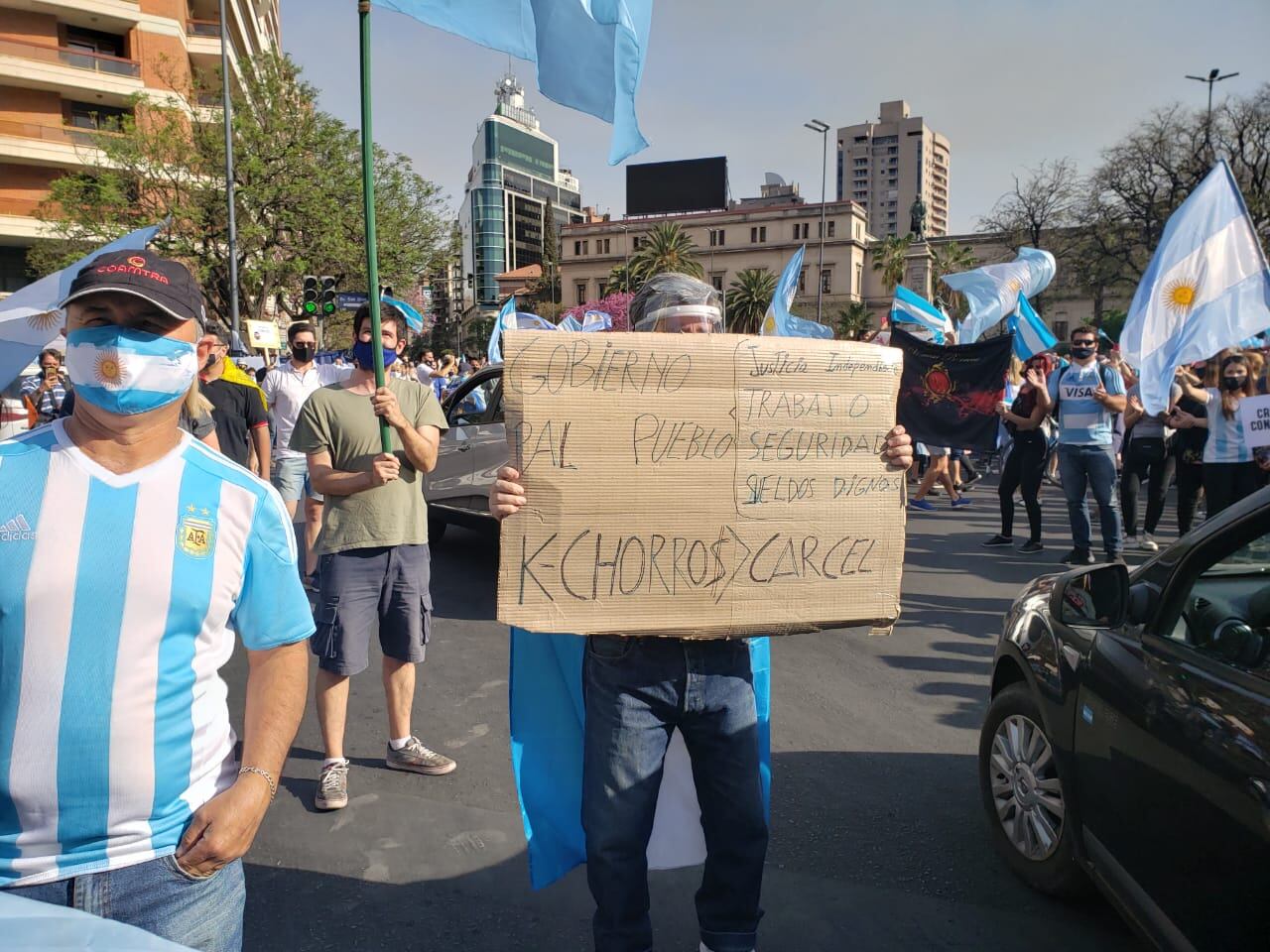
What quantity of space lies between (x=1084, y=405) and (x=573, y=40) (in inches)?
245

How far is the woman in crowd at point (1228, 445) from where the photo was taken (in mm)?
6551

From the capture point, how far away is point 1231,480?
6645mm

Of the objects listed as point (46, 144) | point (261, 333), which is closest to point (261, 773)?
point (261, 333)

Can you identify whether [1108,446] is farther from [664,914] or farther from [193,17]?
[193,17]

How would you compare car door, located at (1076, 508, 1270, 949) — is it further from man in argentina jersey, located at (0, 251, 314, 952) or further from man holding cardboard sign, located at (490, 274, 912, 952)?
man in argentina jersey, located at (0, 251, 314, 952)

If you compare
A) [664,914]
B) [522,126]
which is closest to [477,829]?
[664,914]

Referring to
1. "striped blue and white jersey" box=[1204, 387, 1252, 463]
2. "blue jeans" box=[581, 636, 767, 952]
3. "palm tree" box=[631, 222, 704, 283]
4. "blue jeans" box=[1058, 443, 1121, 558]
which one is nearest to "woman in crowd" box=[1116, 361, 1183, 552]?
"blue jeans" box=[1058, 443, 1121, 558]

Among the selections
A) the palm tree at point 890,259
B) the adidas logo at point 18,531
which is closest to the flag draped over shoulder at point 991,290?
the adidas logo at point 18,531

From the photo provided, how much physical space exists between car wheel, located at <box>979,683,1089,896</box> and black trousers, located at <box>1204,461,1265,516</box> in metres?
4.76

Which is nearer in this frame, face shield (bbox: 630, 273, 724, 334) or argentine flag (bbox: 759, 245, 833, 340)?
face shield (bbox: 630, 273, 724, 334)

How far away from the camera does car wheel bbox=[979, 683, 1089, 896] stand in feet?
8.92

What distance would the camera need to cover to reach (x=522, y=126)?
166 meters

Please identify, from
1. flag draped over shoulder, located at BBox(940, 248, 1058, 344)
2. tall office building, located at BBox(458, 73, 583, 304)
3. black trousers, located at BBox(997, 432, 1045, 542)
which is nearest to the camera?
black trousers, located at BBox(997, 432, 1045, 542)

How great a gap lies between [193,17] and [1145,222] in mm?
43649
